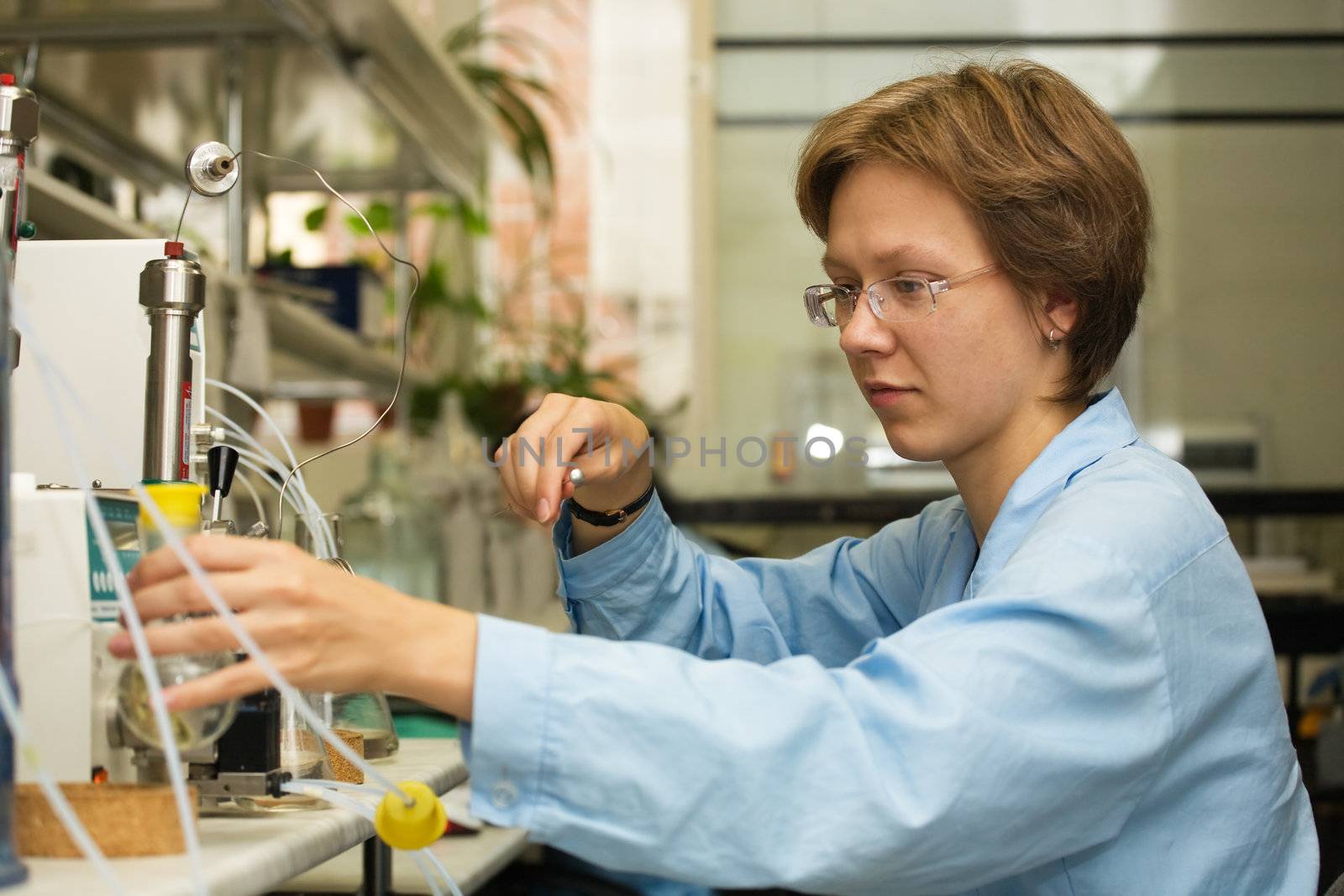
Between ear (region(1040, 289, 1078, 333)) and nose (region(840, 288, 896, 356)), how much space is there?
0.14 m

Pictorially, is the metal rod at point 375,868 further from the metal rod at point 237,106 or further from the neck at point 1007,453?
the metal rod at point 237,106

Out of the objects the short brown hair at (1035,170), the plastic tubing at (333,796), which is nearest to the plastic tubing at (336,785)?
the plastic tubing at (333,796)

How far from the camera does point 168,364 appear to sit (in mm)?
860

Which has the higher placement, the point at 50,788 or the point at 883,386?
the point at 883,386

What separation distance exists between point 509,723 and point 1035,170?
616mm

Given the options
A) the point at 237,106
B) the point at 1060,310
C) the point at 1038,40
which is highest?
the point at 1038,40

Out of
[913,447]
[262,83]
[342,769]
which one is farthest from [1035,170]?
[262,83]

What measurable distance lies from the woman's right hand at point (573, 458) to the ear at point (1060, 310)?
342mm

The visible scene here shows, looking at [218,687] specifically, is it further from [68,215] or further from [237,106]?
[237,106]

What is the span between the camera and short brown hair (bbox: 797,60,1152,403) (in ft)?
3.29

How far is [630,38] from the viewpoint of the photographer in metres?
3.83

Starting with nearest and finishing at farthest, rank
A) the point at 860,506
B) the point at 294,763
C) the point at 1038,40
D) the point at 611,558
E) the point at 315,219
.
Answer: the point at 294,763, the point at 611,558, the point at 315,219, the point at 860,506, the point at 1038,40

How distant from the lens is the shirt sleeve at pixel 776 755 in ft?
2.10

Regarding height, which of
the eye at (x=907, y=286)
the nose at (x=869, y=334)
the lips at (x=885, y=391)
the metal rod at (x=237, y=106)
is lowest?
the lips at (x=885, y=391)
